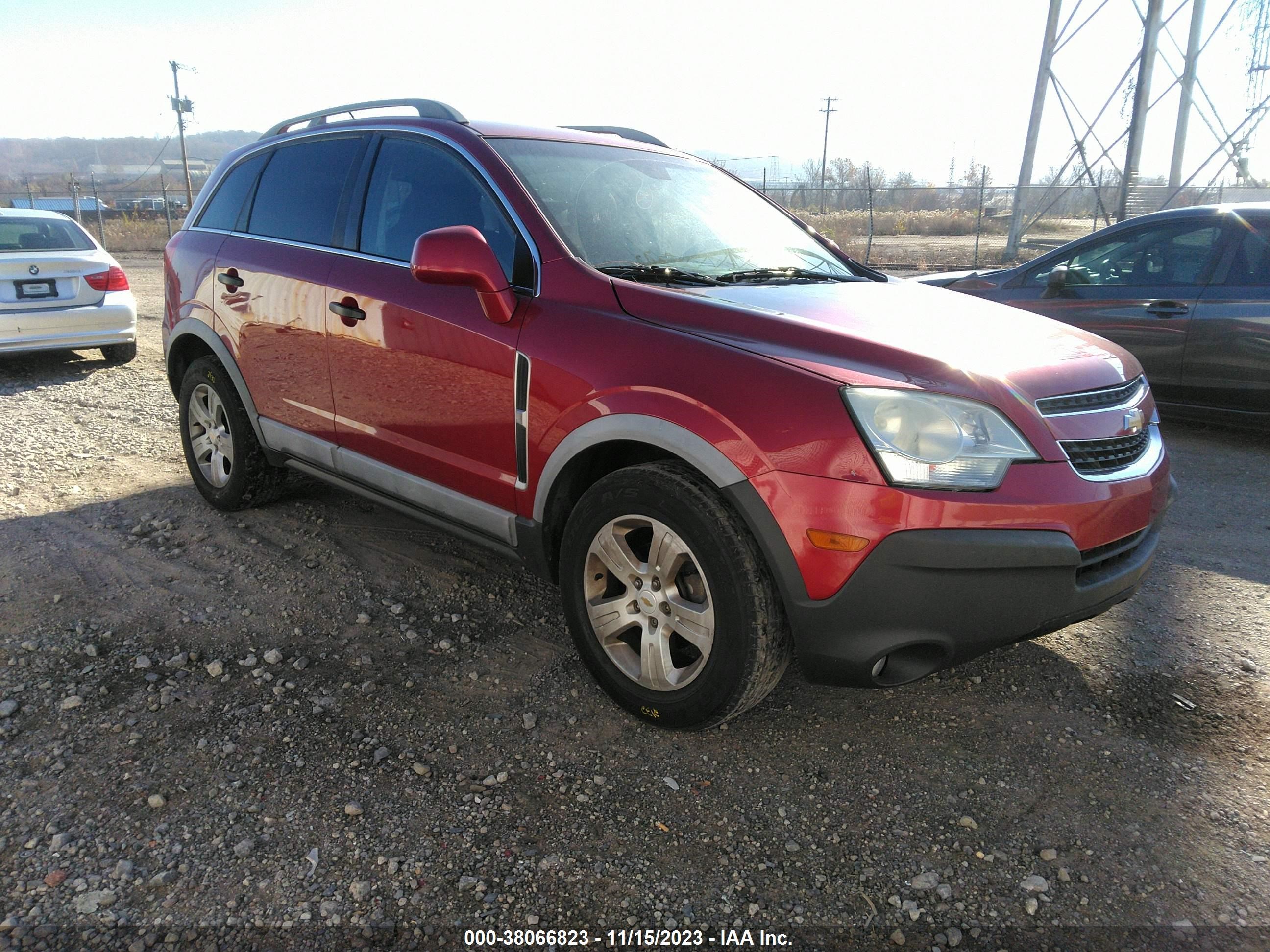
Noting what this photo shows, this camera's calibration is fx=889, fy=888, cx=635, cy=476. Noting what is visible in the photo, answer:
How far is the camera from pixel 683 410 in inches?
97.8

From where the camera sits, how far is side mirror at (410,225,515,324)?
2.85 metres

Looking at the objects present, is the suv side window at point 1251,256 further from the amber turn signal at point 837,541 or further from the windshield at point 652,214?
the amber turn signal at point 837,541

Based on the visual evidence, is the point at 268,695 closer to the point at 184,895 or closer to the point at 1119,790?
the point at 184,895

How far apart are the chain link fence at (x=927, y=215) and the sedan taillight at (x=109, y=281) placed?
11220 millimetres

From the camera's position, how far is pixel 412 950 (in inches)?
77.5

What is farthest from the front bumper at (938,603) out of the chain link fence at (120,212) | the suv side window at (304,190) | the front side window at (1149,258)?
the chain link fence at (120,212)

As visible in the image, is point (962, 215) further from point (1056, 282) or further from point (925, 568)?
point (925, 568)

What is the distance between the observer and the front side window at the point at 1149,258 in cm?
580

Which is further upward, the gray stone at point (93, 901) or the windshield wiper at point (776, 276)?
the windshield wiper at point (776, 276)

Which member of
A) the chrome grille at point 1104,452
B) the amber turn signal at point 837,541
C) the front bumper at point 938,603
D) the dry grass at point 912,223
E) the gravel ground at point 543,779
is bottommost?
the gravel ground at point 543,779

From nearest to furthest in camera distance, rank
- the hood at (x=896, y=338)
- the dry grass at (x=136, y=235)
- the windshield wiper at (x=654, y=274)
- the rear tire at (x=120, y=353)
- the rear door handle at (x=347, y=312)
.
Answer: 1. the hood at (x=896, y=338)
2. the windshield wiper at (x=654, y=274)
3. the rear door handle at (x=347, y=312)
4. the rear tire at (x=120, y=353)
5. the dry grass at (x=136, y=235)

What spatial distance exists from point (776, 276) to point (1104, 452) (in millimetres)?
1300

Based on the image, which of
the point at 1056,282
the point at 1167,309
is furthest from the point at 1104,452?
the point at 1056,282

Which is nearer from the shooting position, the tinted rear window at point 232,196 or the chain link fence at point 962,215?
the tinted rear window at point 232,196
